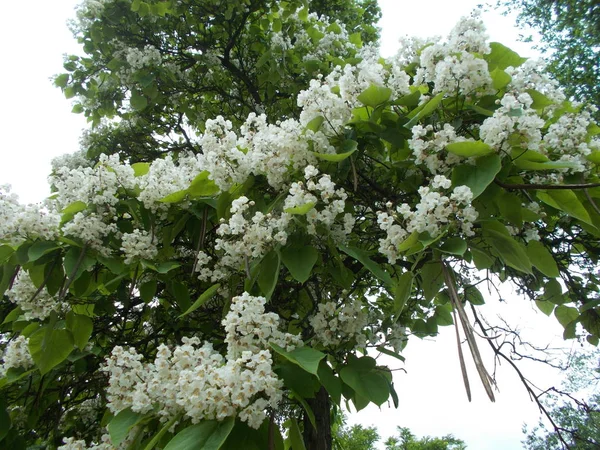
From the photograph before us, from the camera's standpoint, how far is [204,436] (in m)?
1.02

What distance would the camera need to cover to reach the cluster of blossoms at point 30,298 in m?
1.64

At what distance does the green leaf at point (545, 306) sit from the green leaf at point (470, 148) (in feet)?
3.69

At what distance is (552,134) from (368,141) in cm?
54

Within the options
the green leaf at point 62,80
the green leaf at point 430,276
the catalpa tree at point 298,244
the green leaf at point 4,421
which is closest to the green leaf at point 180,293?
the catalpa tree at point 298,244

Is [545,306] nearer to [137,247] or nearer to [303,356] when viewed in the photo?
[303,356]

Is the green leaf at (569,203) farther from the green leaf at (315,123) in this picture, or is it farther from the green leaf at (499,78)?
the green leaf at (315,123)

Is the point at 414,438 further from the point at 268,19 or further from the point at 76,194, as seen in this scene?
the point at 76,194

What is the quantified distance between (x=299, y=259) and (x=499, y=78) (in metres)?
0.80

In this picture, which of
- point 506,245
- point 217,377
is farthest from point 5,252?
point 506,245

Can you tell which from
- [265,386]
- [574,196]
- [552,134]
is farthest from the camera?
[552,134]

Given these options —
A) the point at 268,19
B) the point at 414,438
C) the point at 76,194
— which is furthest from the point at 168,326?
the point at 414,438

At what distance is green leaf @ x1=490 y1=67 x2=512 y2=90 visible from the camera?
1.41 meters

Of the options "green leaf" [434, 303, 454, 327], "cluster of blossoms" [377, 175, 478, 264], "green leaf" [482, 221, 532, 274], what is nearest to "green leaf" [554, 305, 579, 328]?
"green leaf" [434, 303, 454, 327]

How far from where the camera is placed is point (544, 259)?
4.69 feet
